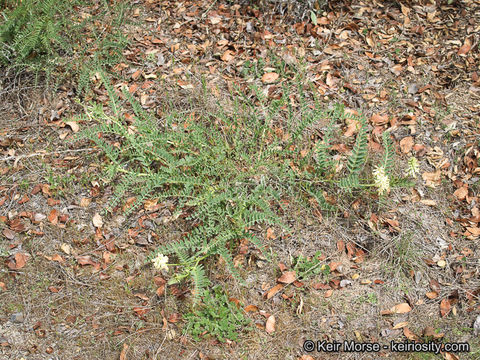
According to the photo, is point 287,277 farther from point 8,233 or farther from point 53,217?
point 8,233

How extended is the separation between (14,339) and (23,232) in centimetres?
77

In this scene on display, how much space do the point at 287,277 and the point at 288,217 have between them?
17.3 inches

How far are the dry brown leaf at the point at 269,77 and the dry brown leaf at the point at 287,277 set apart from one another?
5.73 ft

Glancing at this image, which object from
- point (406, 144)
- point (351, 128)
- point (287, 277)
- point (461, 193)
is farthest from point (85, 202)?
point (461, 193)

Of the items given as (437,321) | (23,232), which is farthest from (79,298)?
(437,321)

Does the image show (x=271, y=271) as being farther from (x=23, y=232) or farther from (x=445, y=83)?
(x=445, y=83)

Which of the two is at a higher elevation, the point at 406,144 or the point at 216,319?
the point at 406,144

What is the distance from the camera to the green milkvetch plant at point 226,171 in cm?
276

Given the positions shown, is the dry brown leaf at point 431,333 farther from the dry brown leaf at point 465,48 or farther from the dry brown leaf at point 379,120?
the dry brown leaf at point 465,48

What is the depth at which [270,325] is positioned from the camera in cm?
264

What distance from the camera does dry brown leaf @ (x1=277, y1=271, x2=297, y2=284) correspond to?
2.78 m

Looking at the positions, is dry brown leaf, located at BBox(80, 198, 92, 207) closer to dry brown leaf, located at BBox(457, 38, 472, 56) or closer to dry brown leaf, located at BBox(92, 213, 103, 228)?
dry brown leaf, located at BBox(92, 213, 103, 228)

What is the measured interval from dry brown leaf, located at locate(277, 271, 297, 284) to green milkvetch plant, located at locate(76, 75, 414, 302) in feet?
0.75

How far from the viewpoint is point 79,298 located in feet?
9.25
